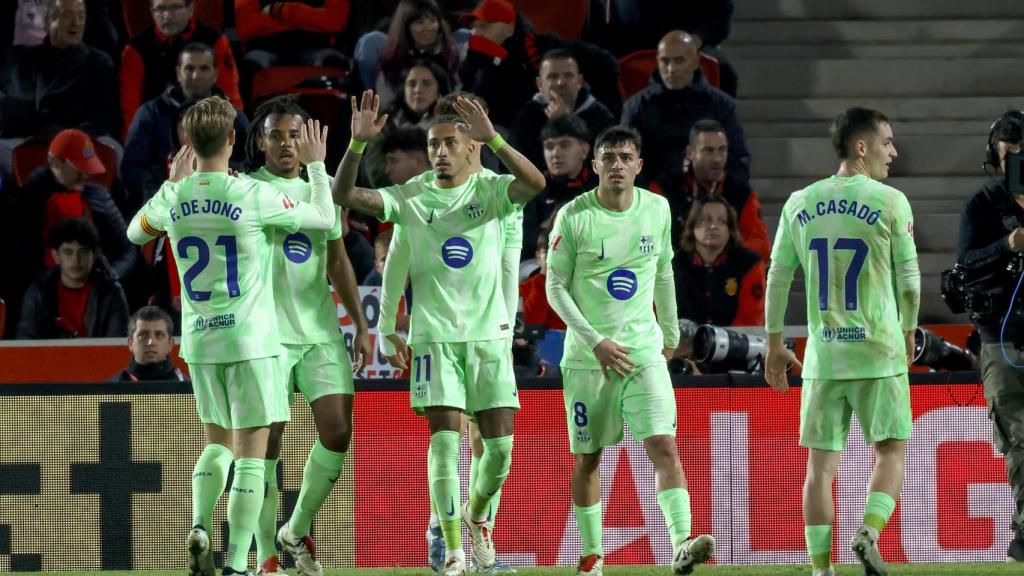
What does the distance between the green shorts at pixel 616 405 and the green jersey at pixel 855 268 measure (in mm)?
719

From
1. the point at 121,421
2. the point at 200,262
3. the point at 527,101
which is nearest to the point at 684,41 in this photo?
the point at 527,101

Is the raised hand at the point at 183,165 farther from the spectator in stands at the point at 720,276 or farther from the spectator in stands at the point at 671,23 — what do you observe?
the spectator in stands at the point at 671,23

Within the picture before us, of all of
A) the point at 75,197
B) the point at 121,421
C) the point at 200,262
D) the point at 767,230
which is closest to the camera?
the point at 200,262

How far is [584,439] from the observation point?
751cm

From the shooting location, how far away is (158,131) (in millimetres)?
12492

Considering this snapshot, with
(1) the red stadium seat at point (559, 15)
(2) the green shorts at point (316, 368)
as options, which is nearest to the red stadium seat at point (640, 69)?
(1) the red stadium seat at point (559, 15)

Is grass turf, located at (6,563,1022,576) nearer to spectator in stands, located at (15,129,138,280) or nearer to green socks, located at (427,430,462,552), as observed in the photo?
green socks, located at (427,430,462,552)

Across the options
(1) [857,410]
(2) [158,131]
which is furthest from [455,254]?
(2) [158,131]

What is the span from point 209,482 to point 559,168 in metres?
5.66

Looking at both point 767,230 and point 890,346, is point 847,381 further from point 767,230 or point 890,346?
point 767,230

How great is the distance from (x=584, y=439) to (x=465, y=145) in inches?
57.1

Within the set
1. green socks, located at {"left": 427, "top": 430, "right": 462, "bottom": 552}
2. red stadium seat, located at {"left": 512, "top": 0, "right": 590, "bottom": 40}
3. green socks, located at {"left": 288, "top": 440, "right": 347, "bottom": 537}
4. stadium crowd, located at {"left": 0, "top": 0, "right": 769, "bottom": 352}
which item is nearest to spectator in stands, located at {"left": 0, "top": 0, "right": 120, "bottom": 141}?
stadium crowd, located at {"left": 0, "top": 0, "right": 769, "bottom": 352}

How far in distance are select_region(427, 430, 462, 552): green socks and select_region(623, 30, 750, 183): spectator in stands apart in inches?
214

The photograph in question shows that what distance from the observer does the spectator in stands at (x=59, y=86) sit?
42.2ft
